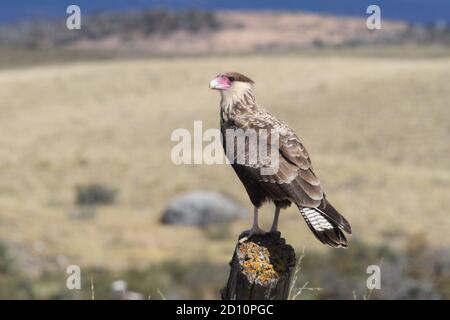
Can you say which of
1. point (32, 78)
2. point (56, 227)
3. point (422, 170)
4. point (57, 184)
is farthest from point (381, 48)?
point (56, 227)

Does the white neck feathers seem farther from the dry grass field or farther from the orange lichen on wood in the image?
the dry grass field

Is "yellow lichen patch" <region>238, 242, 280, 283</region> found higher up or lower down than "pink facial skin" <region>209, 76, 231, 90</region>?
lower down

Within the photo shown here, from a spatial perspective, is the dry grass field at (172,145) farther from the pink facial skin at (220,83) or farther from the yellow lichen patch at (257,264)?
the pink facial skin at (220,83)

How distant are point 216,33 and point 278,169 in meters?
92.9

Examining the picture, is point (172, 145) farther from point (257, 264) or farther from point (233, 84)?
point (257, 264)

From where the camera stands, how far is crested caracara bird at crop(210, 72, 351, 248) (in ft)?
14.7

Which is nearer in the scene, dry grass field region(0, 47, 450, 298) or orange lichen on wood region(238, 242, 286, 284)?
orange lichen on wood region(238, 242, 286, 284)

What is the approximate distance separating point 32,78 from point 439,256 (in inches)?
1872

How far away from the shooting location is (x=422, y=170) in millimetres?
30047

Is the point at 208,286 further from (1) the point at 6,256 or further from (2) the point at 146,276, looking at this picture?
(1) the point at 6,256

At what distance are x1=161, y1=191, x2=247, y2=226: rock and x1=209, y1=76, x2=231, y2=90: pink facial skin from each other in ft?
55.1

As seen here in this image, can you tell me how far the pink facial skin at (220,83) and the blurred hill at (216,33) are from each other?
71.3 m

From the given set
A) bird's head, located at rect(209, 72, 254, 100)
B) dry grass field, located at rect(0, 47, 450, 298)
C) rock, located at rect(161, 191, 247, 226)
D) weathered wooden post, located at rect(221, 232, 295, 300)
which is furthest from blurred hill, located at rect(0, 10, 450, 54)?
weathered wooden post, located at rect(221, 232, 295, 300)

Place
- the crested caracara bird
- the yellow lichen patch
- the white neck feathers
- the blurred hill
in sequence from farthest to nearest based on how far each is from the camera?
1. the blurred hill
2. the white neck feathers
3. the yellow lichen patch
4. the crested caracara bird
